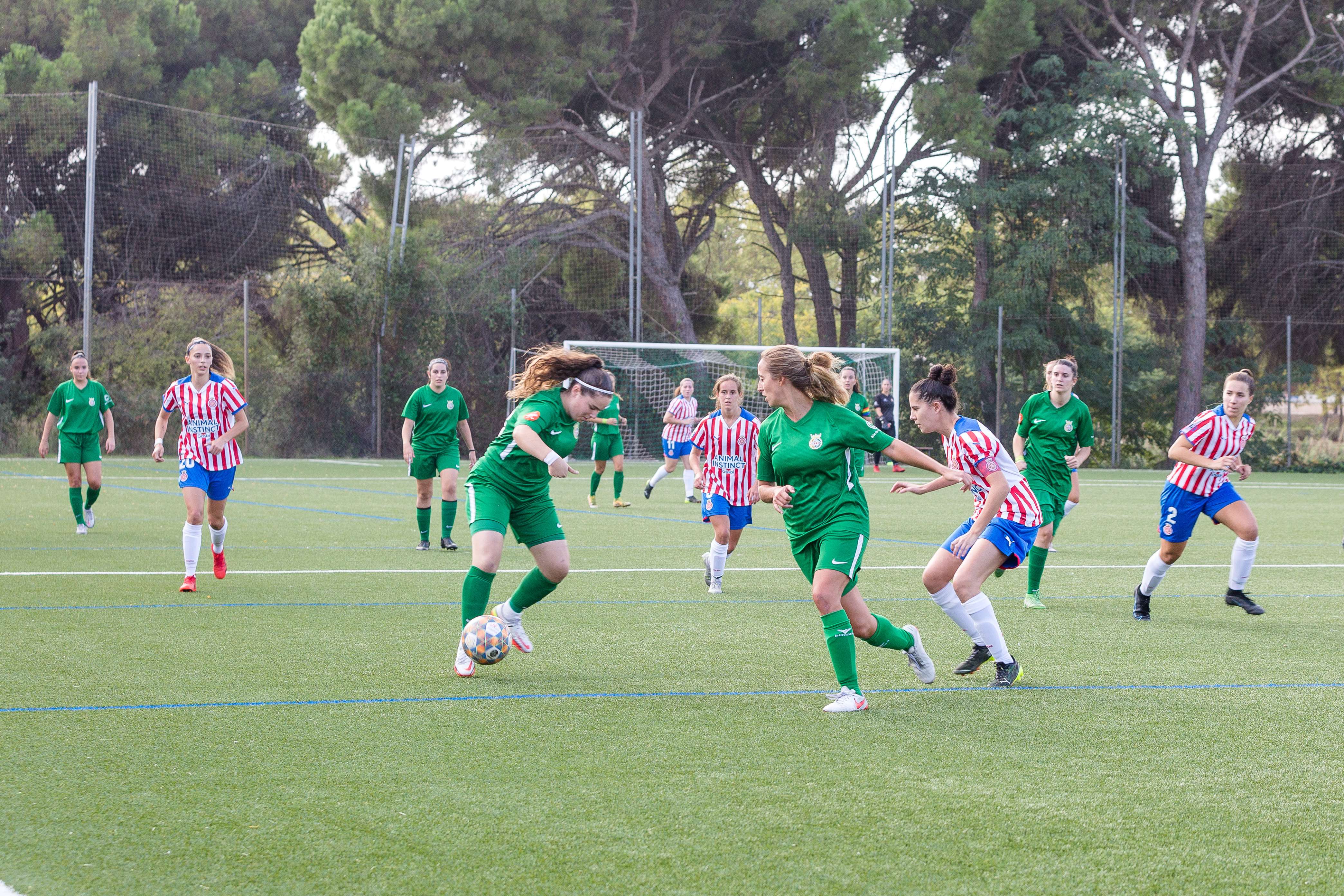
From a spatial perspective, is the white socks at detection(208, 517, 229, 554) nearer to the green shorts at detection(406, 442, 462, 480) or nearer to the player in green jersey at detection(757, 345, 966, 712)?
the green shorts at detection(406, 442, 462, 480)

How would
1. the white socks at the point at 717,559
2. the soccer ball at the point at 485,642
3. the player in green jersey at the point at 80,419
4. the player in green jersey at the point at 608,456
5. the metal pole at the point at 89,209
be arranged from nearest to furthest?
the soccer ball at the point at 485,642, the white socks at the point at 717,559, the player in green jersey at the point at 80,419, the player in green jersey at the point at 608,456, the metal pole at the point at 89,209

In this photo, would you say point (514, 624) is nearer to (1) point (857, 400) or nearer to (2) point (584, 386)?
(2) point (584, 386)

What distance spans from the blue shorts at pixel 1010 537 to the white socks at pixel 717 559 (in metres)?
2.97

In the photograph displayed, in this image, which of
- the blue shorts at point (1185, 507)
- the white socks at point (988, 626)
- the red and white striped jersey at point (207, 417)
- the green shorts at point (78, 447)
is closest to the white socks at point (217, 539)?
the red and white striped jersey at point (207, 417)

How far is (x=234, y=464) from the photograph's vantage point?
350 inches

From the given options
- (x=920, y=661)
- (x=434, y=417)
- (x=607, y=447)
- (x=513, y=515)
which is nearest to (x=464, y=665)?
(x=513, y=515)

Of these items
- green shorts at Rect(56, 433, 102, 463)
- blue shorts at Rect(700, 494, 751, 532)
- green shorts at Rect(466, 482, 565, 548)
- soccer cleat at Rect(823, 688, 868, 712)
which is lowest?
soccer cleat at Rect(823, 688, 868, 712)

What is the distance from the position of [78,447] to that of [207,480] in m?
5.39

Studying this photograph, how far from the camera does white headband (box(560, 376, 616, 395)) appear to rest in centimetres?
604

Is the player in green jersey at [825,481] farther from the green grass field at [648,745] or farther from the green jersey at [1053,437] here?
the green jersey at [1053,437]

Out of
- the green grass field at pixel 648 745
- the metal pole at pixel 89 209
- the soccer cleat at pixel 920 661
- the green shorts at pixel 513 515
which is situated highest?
the metal pole at pixel 89 209

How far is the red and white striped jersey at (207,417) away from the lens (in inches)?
342

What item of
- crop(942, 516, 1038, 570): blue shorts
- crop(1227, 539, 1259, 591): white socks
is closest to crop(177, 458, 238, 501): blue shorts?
crop(942, 516, 1038, 570): blue shorts

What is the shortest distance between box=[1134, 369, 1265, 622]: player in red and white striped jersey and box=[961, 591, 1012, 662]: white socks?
7.97ft
